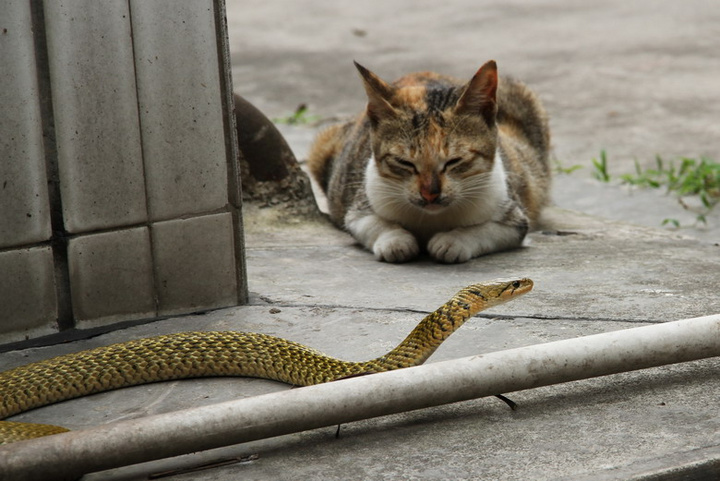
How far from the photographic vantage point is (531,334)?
316 cm

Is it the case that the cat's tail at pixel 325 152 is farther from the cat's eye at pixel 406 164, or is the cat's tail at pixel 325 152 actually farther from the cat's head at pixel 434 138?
the cat's eye at pixel 406 164

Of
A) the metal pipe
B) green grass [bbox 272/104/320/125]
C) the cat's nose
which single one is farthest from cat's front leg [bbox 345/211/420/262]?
green grass [bbox 272/104/320/125]

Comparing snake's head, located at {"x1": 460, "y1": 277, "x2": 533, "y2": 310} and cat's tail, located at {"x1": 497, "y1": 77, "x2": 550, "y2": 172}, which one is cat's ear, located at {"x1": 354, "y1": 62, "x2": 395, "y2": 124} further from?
snake's head, located at {"x1": 460, "y1": 277, "x2": 533, "y2": 310}

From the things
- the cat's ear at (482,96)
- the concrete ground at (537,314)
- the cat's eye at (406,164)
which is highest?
the cat's ear at (482,96)

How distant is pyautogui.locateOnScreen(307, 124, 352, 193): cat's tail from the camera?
19.6ft

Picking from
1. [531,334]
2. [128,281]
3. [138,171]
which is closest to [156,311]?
[128,281]

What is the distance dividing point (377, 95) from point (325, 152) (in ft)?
4.87

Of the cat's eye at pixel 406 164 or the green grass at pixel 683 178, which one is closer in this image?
the cat's eye at pixel 406 164

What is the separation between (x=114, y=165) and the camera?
334 cm

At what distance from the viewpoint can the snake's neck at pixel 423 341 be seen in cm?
272

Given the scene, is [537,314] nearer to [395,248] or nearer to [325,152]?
[395,248]

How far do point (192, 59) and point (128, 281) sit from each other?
79cm

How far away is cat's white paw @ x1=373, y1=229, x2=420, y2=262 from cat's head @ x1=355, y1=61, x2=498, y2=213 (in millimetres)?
165

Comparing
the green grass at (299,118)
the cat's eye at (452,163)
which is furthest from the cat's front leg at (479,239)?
the green grass at (299,118)
